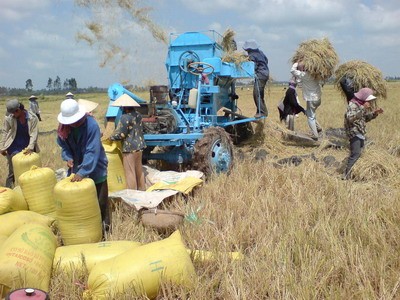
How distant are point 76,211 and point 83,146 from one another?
71 cm

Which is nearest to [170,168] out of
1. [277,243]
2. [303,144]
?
[303,144]

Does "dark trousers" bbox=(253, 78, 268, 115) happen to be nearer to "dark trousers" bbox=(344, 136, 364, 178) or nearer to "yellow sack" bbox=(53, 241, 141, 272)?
"dark trousers" bbox=(344, 136, 364, 178)

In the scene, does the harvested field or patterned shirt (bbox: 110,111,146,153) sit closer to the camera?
the harvested field

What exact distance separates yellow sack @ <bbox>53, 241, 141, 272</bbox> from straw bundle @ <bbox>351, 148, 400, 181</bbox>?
388 centimetres

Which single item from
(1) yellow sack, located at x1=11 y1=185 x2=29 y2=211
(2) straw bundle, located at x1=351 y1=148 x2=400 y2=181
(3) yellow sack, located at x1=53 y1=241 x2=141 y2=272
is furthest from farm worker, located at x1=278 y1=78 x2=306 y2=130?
(3) yellow sack, located at x1=53 y1=241 x2=141 y2=272

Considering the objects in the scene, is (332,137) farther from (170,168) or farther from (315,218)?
(315,218)

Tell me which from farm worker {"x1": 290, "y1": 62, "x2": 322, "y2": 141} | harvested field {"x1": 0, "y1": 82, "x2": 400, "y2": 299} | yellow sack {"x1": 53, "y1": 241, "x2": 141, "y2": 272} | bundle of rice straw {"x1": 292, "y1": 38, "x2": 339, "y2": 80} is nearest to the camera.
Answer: harvested field {"x1": 0, "y1": 82, "x2": 400, "y2": 299}

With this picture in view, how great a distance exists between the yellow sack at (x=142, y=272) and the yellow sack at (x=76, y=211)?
3.13 ft

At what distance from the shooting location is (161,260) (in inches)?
117

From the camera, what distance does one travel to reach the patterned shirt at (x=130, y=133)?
553 centimetres

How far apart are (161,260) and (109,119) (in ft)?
12.3

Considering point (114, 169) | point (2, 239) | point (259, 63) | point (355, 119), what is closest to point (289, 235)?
point (2, 239)

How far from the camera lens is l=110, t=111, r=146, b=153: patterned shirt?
5.53 meters

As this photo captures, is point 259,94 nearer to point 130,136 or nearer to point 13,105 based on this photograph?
point 130,136
